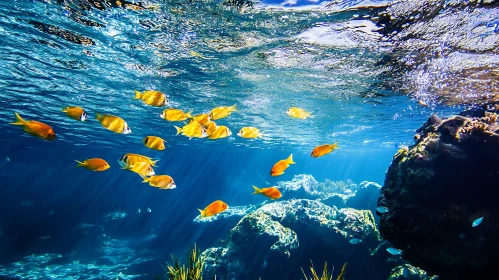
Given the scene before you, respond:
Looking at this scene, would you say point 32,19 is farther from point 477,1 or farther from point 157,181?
point 477,1

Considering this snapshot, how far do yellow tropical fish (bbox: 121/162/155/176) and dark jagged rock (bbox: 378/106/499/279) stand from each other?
21.2 feet

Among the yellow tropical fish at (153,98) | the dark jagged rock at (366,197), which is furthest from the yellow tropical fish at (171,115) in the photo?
the dark jagged rock at (366,197)

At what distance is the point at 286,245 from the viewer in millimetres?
12133

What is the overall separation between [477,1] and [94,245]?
3257cm

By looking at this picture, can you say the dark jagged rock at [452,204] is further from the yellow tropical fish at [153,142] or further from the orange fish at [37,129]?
the orange fish at [37,129]

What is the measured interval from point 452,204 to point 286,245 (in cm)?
752

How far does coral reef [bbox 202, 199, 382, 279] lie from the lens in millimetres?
12156

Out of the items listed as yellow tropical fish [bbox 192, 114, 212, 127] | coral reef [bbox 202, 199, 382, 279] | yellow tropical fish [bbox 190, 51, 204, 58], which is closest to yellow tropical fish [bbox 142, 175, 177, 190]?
yellow tropical fish [bbox 192, 114, 212, 127]

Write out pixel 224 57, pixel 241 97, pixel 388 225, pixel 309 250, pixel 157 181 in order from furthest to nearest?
pixel 241 97
pixel 309 250
pixel 224 57
pixel 388 225
pixel 157 181

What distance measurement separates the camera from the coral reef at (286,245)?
12156 mm

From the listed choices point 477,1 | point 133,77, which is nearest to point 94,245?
point 133,77

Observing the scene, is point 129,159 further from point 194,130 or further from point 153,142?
point 194,130

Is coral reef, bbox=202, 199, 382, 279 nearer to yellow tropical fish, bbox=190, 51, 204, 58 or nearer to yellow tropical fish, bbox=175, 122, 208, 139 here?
yellow tropical fish, bbox=175, 122, 208, 139

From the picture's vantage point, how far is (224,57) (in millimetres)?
11867
